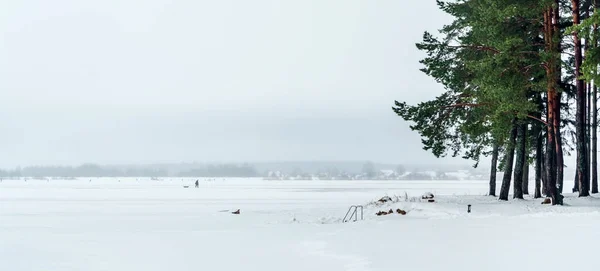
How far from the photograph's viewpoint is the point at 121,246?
1858 centimetres

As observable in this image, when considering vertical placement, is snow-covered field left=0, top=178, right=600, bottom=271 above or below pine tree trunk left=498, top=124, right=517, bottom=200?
below

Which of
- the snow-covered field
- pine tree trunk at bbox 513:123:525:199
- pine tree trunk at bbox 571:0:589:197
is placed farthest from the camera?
pine tree trunk at bbox 513:123:525:199

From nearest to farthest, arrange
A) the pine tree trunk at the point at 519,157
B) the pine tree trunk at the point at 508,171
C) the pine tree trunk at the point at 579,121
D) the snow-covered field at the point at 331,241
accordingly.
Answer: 1. the snow-covered field at the point at 331,241
2. the pine tree trunk at the point at 579,121
3. the pine tree trunk at the point at 519,157
4. the pine tree trunk at the point at 508,171

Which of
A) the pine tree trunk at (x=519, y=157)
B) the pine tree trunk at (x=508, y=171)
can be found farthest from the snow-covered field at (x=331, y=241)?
the pine tree trunk at (x=508, y=171)

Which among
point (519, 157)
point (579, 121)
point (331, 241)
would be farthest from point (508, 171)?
point (331, 241)

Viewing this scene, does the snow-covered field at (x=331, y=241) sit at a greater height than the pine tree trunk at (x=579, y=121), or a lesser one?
lesser

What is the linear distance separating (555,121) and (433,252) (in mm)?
15268

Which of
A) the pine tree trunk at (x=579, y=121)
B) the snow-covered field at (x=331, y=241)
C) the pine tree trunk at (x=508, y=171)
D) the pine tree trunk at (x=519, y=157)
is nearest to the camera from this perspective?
the snow-covered field at (x=331, y=241)

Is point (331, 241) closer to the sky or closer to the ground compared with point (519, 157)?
closer to the ground

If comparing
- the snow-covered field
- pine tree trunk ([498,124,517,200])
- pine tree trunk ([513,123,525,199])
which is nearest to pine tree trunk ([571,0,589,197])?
the snow-covered field

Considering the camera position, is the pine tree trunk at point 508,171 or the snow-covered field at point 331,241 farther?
the pine tree trunk at point 508,171

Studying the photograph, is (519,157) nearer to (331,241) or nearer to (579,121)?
(579,121)

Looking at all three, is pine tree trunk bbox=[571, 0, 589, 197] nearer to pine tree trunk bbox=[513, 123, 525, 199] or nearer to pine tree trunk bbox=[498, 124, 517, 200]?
pine tree trunk bbox=[513, 123, 525, 199]

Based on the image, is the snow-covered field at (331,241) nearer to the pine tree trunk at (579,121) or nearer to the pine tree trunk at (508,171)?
the pine tree trunk at (579,121)
